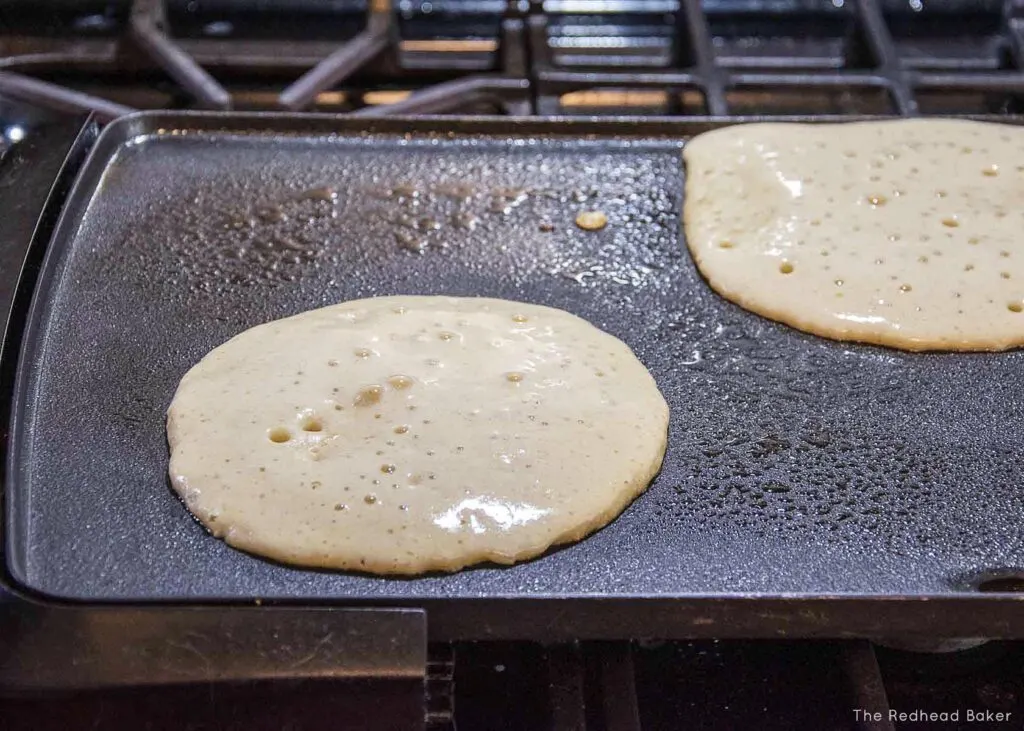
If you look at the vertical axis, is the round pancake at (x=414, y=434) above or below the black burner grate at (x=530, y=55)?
below

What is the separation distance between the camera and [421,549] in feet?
3.40

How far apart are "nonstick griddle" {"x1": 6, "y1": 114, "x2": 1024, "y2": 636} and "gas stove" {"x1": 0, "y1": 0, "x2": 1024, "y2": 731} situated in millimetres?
58

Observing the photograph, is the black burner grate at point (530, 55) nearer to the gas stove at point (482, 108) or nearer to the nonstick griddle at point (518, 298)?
the gas stove at point (482, 108)

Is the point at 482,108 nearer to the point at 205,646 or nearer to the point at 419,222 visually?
the point at 419,222

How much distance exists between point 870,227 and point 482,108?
0.69m

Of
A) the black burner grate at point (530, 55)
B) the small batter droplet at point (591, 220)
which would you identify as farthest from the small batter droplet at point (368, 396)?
the black burner grate at point (530, 55)

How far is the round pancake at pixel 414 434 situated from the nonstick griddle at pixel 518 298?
1.1 inches

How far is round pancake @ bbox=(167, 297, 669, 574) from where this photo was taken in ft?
3.47

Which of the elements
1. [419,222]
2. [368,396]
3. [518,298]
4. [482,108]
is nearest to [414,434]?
[368,396]

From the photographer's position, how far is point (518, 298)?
139 centimetres

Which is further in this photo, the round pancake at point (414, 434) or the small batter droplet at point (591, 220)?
the small batter droplet at point (591, 220)

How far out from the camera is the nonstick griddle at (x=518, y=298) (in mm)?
1036

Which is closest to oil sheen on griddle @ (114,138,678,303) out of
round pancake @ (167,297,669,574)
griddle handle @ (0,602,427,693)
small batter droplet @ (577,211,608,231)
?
small batter droplet @ (577,211,608,231)

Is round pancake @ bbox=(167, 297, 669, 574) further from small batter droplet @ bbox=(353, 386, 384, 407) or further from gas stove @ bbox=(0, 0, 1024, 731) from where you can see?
gas stove @ bbox=(0, 0, 1024, 731)
